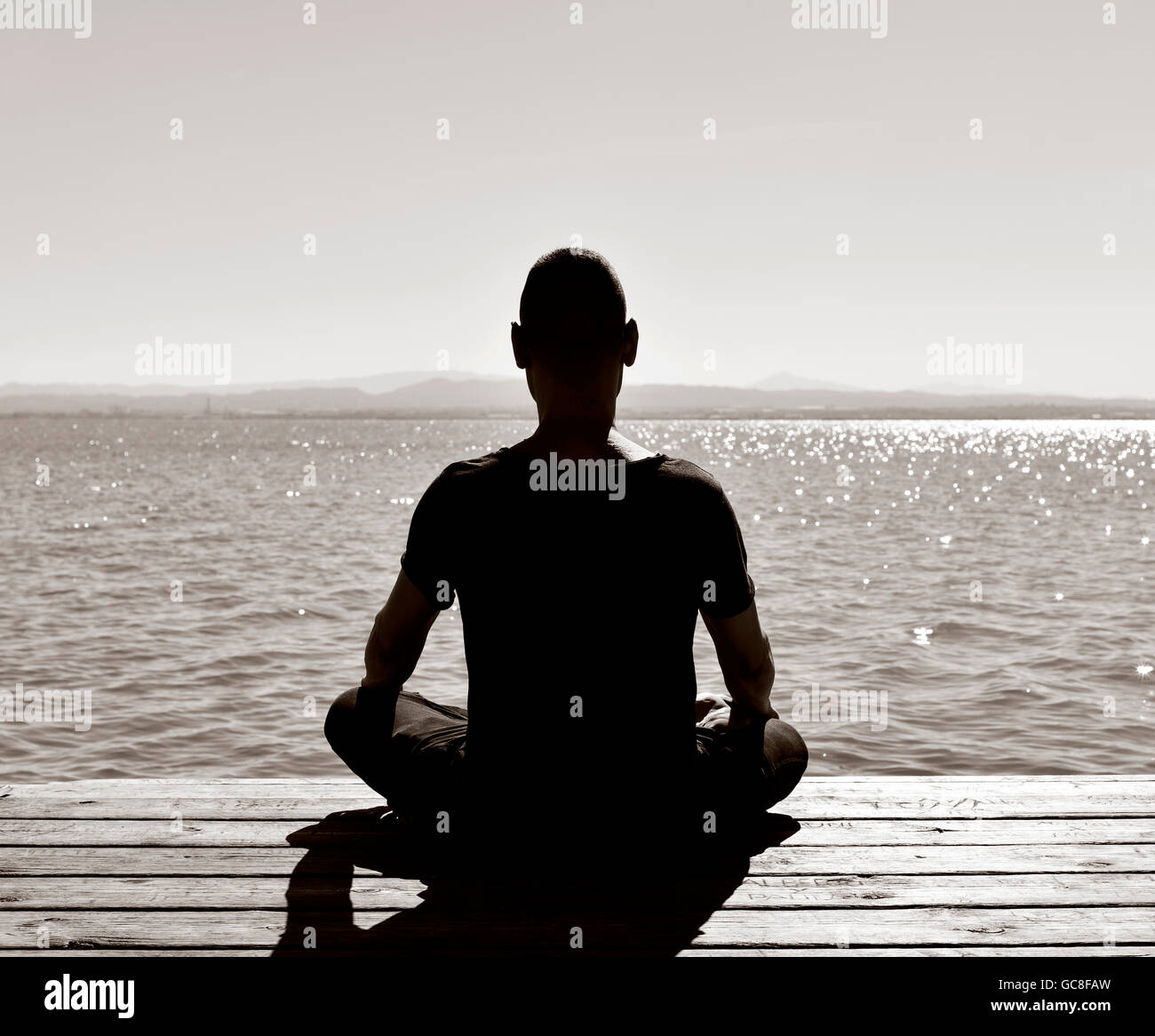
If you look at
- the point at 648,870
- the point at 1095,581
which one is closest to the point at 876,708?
the point at 648,870

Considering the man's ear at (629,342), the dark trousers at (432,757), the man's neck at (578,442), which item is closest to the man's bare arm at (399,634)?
the dark trousers at (432,757)

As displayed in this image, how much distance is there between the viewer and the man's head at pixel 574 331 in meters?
2.97

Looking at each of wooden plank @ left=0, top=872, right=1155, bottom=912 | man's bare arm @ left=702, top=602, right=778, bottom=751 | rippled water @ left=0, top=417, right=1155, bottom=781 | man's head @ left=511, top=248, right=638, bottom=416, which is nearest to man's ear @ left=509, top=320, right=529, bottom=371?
man's head @ left=511, top=248, right=638, bottom=416

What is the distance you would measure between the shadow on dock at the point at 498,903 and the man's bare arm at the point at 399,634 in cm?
58

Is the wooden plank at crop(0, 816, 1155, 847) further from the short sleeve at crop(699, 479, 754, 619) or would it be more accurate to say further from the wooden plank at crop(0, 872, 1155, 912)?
the short sleeve at crop(699, 479, 754, 619)

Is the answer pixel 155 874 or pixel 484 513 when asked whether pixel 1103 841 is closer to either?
pixel 484 513

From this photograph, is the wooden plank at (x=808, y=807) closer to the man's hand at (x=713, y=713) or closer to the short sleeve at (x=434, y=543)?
the man's hand at (x=713, y=713)

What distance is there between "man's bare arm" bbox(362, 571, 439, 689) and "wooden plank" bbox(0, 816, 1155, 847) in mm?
678

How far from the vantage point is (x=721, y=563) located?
3090 millimetres

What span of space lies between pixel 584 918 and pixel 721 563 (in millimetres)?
1034

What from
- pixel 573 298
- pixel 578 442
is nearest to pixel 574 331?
pixel 573 298

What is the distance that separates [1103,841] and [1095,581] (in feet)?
56.4

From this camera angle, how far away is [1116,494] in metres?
44.8

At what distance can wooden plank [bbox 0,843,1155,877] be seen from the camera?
136 inches
